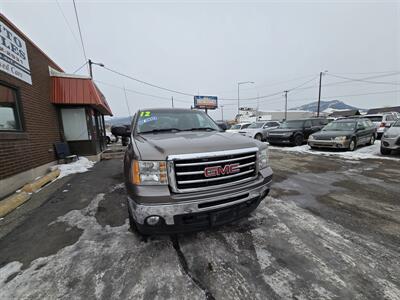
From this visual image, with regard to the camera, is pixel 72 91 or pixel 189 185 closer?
pixel 189 185

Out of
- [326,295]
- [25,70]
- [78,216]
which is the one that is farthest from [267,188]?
[25,70]

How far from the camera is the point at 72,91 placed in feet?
26.8

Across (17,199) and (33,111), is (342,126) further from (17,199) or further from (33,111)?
(33,111)

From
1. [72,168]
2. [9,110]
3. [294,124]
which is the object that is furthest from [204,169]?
[294,124]

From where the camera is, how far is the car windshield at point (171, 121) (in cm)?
331

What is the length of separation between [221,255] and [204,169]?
3.44 ft

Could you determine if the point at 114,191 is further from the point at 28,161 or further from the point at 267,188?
the point at 267,188

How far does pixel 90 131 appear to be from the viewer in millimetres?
9148

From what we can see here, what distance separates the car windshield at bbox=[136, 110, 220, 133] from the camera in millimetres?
3311

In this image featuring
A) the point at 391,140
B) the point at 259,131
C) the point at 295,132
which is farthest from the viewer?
the point at 259,131

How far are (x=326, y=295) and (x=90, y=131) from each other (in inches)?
398

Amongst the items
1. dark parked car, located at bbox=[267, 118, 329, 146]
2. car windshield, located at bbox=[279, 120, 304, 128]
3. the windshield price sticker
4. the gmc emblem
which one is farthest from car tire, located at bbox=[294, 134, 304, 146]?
the gmc emblem

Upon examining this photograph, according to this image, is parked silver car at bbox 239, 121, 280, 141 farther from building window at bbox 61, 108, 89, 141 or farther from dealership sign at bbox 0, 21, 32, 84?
dealership sign at bbox 0, 21, 32, 84

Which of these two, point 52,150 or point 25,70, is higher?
point 25,70
